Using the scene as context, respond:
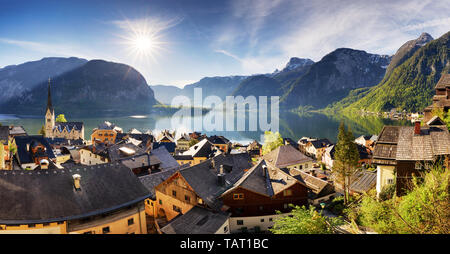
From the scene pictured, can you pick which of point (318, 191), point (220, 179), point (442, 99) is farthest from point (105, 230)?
point (442, 99)

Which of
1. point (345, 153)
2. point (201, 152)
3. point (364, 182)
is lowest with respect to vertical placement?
point (364, 182)

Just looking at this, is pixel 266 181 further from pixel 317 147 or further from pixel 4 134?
pixel 317 147

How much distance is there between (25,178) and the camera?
19719 mm

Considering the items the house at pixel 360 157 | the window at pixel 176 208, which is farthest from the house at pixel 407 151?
the house at pixel 360 157

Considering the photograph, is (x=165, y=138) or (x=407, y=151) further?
(x=165, y=138)

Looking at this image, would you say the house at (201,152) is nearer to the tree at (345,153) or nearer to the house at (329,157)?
the house at (329,157)

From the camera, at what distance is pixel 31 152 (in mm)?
44188

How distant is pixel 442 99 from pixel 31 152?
6420cm

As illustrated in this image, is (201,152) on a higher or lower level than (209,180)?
lower

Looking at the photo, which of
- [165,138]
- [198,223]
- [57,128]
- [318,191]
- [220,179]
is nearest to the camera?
[198,223]

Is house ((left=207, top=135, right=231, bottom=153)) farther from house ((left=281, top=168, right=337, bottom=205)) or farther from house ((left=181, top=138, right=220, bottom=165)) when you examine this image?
house ((left=281, top=168, right=337, bottom=205))
